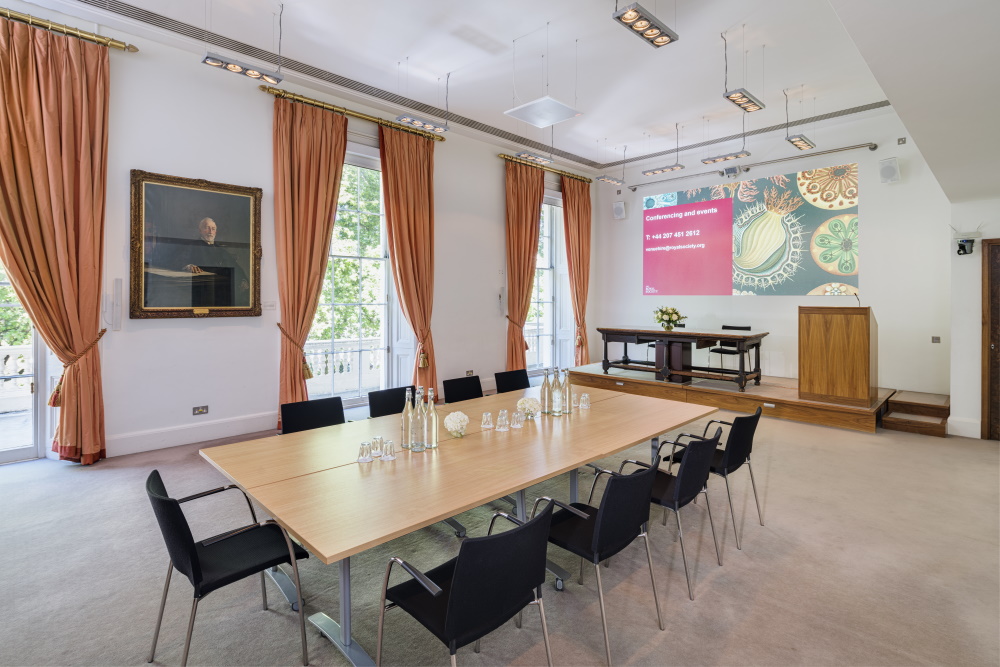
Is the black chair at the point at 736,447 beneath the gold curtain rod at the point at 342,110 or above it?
beneath

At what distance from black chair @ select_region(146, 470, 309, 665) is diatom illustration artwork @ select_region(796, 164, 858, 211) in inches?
308

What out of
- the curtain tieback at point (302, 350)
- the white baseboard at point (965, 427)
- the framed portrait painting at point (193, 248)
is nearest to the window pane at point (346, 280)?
the curtain tieback at point (302, 350)

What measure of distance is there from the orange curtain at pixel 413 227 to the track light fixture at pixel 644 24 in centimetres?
355

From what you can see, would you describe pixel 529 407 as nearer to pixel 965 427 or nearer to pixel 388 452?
pixel 388 452

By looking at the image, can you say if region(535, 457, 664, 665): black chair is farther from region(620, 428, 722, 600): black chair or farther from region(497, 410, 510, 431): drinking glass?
region(497, 410, 510, 431): drinking glass

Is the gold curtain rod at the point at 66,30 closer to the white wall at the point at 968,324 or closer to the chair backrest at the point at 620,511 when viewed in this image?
the chair backrest at the point at 620,511

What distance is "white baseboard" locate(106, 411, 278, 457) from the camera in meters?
4.66

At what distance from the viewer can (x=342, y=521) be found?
1.82 m

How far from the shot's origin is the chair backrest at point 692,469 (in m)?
2.57

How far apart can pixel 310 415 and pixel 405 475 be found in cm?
144

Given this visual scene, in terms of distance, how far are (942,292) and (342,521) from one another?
757 centimetres

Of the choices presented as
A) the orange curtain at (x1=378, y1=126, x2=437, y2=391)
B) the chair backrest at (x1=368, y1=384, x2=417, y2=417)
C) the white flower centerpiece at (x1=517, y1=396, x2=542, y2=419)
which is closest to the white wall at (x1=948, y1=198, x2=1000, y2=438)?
the white flower centerpiece at (x1=517, y1=396, x2=542, y2=419)

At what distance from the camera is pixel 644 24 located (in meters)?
3.51

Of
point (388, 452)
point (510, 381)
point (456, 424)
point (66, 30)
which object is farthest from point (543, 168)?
point (388, 452)
